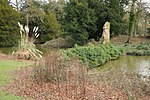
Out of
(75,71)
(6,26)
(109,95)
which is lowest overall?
(109,95)

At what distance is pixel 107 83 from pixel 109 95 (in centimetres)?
159

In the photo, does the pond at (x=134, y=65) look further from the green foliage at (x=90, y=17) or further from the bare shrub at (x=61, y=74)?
the green foliage at (x=90, y=17)

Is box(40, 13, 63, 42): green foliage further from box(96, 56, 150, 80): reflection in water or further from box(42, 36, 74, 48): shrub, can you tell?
box(96, 56, 150, 80): reflection in water

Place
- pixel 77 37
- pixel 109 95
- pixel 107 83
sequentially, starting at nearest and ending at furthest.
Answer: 1. pixel 109 95
2. pixel 107 83
3. pixel 77 37

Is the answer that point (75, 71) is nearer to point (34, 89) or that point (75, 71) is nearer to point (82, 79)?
point (82, 79)

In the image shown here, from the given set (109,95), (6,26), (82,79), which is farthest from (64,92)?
(6,26)

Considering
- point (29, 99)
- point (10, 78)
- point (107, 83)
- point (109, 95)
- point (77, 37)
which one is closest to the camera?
point (29, 99)

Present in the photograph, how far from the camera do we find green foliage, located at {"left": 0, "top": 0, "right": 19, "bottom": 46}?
1416 inches

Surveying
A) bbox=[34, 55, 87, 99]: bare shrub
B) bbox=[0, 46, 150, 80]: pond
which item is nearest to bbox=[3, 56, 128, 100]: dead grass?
bbox=[34, 55, 87, 99]: bare shrub

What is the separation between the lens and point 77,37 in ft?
106

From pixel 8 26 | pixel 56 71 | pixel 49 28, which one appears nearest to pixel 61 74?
pixel 56 71

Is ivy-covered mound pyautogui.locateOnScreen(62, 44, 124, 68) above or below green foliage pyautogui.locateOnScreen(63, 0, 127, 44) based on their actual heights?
Answer: below

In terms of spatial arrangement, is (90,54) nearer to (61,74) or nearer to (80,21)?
(61,74)

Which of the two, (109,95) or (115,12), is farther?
(115,12)
